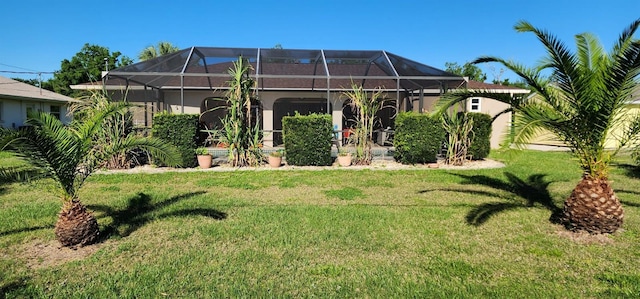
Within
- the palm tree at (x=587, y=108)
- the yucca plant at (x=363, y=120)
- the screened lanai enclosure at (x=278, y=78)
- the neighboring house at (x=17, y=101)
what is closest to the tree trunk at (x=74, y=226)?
the palm tree at (x=587, y=108)

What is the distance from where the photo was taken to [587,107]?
475 centimetres

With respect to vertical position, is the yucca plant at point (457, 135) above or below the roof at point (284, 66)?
below

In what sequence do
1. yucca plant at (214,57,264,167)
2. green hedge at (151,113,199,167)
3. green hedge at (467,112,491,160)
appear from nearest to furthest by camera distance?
green hedge at (151,113,199,167), yucca plant at (214,57,264,167), green hedge at (467,112,491,160)

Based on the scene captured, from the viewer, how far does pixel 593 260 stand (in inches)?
156

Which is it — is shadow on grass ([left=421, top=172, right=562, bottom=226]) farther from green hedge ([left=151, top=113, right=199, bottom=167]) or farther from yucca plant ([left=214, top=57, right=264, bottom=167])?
green hedge ([left=151, top=113, right=199, bottom=167])

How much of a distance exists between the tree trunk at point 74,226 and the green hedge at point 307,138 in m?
6.31

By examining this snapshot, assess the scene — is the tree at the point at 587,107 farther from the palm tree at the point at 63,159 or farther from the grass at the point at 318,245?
the palm tree at the point at 63,159

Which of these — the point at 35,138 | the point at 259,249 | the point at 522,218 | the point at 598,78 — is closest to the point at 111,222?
the point at 35,138

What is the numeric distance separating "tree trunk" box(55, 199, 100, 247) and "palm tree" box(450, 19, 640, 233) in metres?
4.91

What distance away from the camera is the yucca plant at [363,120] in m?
10.3

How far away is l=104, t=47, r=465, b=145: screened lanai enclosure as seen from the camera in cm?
1209

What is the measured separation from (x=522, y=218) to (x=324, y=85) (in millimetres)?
11388

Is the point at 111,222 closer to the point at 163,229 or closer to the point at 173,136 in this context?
the point at 163,229

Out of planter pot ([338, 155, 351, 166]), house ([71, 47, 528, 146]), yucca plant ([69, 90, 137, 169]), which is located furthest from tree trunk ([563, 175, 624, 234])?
yucca plant ([69, 90, 137, 169])
